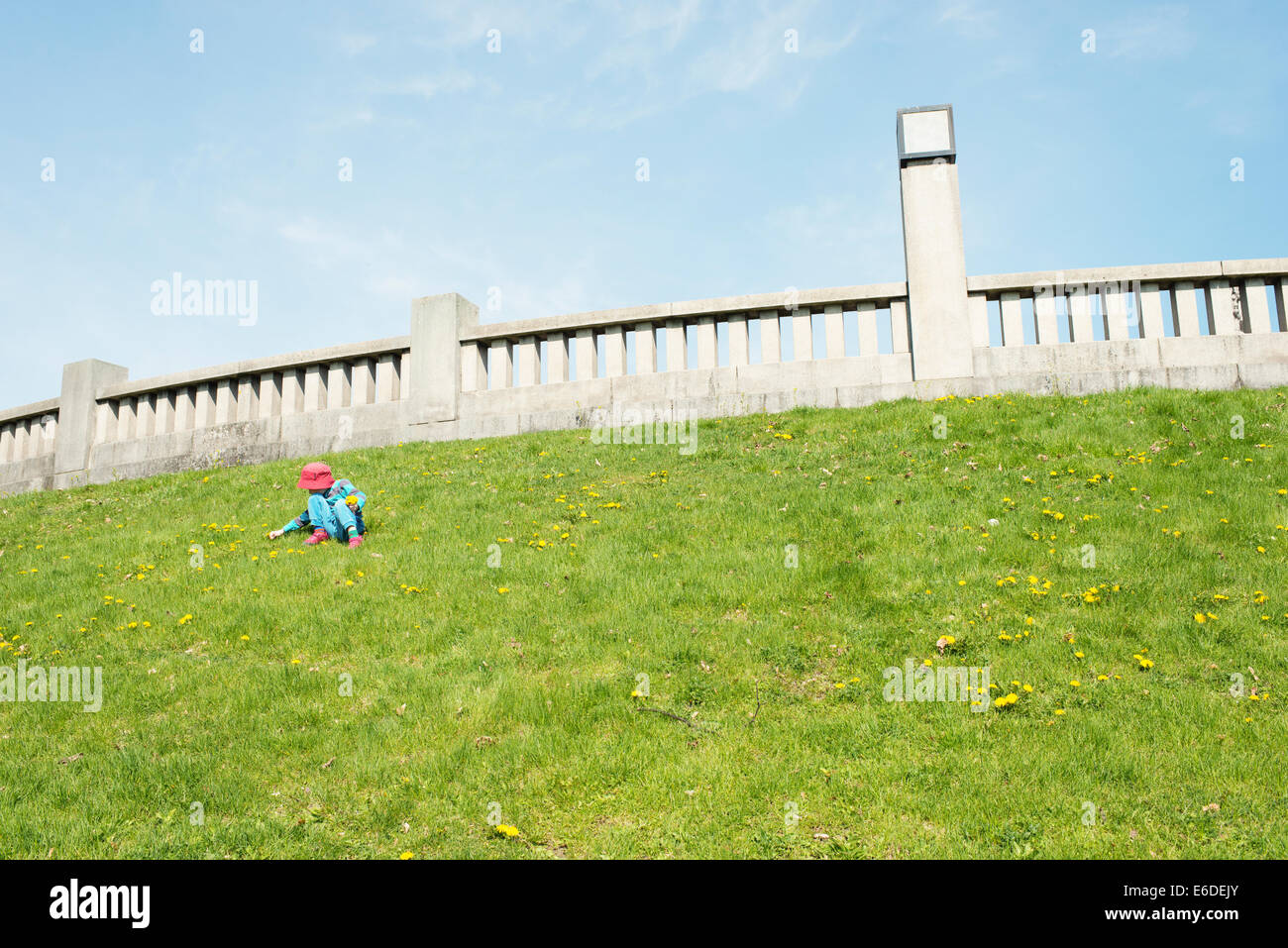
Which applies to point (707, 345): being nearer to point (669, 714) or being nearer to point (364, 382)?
point (364, 382)

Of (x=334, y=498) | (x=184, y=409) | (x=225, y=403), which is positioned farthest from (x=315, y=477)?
(x=184, y=409)

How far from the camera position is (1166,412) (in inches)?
505

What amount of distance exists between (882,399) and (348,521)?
9345 mm

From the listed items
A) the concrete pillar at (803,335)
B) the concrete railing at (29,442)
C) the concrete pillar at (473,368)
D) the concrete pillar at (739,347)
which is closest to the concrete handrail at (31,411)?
the concrete railing at (29,442)

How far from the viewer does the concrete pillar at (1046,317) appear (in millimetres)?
15328

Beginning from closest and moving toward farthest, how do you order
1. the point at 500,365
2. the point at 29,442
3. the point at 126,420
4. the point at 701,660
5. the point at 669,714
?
the point at 669,714 < the point at 701,660 < the point at 500,365 < the point at 126,420 < the point at 29,442

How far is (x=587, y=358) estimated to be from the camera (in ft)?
54.4

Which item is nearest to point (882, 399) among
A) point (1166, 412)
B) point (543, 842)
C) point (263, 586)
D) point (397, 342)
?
point (1166, 412)

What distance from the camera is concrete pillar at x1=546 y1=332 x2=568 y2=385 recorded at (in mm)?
16656

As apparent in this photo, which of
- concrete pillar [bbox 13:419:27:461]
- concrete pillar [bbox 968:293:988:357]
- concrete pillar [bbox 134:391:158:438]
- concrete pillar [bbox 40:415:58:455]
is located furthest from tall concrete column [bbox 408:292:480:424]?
concrete pillar [bbox 13:419:27:461]

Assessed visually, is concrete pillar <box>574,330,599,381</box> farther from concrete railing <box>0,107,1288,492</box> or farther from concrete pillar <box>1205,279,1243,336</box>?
concrete pillar <box>1205,279,1243,336</box>

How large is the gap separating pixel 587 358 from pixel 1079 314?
8.74 metres

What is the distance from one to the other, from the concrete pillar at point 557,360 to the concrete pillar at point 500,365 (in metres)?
0.83
